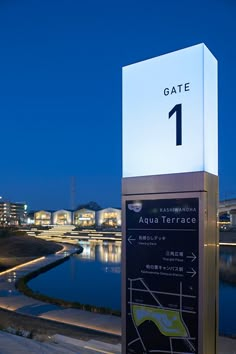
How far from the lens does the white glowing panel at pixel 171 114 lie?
416 cm

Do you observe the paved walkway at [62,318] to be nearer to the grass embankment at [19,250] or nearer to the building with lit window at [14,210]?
the grass embankment at [19,250]

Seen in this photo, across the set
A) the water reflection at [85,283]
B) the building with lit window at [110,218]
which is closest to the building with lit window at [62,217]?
the building with lit window at [110,218]

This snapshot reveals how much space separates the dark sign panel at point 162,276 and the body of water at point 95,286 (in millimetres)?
8860

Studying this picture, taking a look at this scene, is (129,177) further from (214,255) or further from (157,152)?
(214,255)

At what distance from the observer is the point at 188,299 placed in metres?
4.02

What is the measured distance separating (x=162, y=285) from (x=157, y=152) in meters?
1.52

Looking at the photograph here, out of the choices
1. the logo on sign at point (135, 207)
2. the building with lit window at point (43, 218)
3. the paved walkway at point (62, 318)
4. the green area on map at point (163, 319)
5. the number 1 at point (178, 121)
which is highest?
the number 1 at point (178, 121)

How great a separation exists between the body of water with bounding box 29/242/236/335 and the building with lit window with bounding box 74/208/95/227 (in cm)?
9793

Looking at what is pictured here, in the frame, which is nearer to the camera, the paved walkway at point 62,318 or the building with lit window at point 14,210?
the paved walkway at point 62,318

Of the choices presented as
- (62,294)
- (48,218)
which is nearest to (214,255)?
(62,294)

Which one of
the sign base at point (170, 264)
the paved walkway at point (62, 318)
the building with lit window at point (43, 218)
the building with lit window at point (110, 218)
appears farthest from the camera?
the building with lit window at point (43, 218)

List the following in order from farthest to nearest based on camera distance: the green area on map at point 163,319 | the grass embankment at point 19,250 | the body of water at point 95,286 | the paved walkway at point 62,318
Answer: the grass embankment at point 19,250 < the body of water at point 95,286 < the paved walkway at point 62,318 < the green area on map at point 163,319

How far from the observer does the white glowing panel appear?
13.7 feet

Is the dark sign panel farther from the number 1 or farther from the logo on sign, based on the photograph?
the number 1
